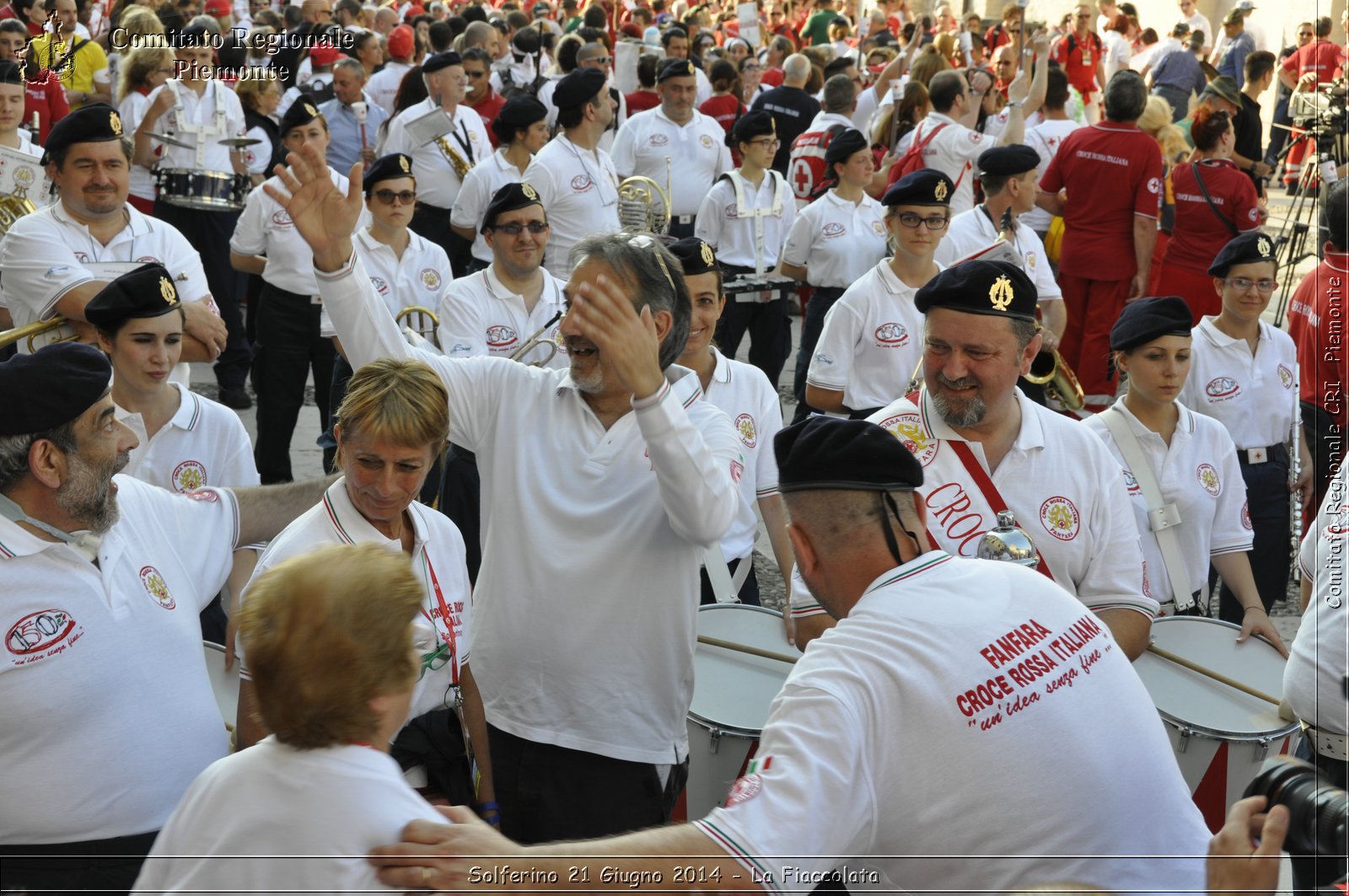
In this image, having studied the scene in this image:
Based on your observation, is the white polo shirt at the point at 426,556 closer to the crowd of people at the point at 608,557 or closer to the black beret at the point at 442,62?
the crowd of people at the point at 608,557

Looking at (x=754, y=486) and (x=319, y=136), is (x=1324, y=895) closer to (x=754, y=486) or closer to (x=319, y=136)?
(x=754, y=486)

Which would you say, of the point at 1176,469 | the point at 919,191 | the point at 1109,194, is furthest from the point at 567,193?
the point at 1176,469

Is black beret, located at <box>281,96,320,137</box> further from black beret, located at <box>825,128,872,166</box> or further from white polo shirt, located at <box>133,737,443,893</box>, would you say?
white polo shirt, located at <box>133,737,443,893</box>

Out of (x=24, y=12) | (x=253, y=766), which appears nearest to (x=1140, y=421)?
(x=253, y=766)

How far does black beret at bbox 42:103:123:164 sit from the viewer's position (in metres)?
5.86

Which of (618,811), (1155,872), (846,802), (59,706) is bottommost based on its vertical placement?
(618,811)

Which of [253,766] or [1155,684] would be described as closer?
[253,766]

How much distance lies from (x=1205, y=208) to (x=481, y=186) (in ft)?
17.3

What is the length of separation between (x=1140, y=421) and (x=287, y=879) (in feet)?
12.6

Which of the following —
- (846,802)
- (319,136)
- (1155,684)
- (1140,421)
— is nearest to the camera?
(846,802)

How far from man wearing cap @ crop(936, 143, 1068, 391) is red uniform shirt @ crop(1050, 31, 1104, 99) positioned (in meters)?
10.7

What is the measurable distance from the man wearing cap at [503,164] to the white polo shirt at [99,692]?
6276mm

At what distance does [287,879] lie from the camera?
2.18 metres

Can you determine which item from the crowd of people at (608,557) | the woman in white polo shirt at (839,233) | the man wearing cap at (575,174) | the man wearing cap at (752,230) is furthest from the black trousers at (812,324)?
the man wearing cap at (575,174)
